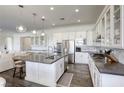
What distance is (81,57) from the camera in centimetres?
665

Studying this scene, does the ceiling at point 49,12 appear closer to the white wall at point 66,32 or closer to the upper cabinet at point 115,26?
the upper cabinet at point 115,26

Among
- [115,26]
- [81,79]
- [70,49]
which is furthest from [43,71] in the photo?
[70,49]

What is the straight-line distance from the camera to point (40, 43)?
8617 millimetres

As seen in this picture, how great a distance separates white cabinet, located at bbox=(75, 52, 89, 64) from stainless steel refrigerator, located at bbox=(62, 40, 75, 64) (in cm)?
27

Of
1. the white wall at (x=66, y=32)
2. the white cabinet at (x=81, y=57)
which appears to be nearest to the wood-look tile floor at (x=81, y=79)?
the white cabinet at (x=81, y=57)

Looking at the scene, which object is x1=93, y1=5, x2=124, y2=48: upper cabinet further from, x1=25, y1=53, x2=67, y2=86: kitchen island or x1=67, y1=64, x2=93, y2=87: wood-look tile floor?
x1=25, y1=53, x2=67, y2=86: kitchen island

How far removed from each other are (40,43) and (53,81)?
5.92 metres

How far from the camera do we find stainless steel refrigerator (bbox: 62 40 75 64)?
6.77m

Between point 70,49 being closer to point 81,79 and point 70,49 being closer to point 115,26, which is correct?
point 81,79

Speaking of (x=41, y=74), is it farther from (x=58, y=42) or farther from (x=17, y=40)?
(x=17, y=40)

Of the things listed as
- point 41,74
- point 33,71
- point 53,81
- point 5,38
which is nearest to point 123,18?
point 53,81

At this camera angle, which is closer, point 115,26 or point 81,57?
point 115,26

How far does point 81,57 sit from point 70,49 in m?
0.93

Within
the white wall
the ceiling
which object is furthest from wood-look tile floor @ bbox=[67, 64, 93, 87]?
the white wall
